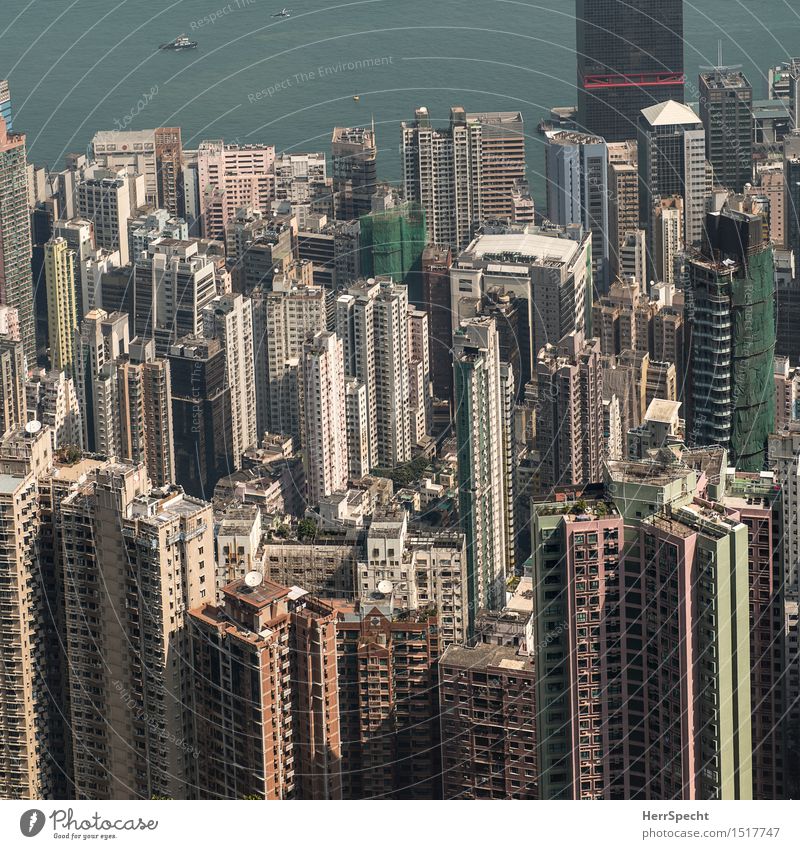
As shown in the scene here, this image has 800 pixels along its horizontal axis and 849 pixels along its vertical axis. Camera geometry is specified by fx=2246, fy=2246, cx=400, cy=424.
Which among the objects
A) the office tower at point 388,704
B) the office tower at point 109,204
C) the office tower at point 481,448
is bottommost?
the office tower at point 388,704

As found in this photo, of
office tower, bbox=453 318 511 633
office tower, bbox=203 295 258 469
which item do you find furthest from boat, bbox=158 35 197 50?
office tower, bbox=453 318 511 633

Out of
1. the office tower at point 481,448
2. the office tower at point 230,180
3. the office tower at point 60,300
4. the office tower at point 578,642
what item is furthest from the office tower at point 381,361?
the office tower at point 578,642

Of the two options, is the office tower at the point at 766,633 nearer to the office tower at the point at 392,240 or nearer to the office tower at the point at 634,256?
the office tower at the point at 392,240

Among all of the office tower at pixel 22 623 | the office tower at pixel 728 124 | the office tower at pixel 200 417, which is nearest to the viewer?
the office tower at pixel 22 623

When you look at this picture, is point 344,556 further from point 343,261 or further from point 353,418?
point 343,261

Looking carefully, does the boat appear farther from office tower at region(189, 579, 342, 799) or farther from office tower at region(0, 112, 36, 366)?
office tower at region(189, 579, 342, 799)

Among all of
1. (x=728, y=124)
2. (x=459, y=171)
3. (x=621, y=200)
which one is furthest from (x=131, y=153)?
(x=728, y=124)
